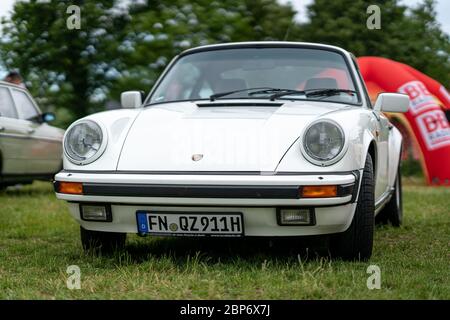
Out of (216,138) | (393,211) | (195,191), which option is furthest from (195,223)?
(393,211)

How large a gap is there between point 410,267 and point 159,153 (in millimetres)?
1505

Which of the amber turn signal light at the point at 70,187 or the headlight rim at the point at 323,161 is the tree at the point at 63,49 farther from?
the headlight rim at the point at 323,161

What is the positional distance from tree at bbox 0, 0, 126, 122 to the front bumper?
1287 cm

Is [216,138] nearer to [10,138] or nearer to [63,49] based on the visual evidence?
[10,138]

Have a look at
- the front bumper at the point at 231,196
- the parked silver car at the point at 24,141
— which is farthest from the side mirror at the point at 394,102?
the parked silver car at the point at 24,141

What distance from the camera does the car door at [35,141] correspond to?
8711 mm

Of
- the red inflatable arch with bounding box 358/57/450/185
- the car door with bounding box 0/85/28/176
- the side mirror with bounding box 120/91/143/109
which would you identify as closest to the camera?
the side mirror with bounding box 120/91/143/109

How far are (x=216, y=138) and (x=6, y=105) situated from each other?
18.1ft

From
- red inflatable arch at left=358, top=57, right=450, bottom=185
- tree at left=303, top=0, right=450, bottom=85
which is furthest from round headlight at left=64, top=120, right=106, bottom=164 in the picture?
tree at left=303, top=0, right=450, bottom=85

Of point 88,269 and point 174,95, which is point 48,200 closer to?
point 174,95

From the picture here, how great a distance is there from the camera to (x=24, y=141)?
8594mm

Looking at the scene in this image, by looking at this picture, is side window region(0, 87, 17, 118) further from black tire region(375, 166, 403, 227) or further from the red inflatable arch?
the red inflatable arch

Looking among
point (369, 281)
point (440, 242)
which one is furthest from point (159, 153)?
point (440, 242)

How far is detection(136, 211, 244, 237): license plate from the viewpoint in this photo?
3475 millimetres
